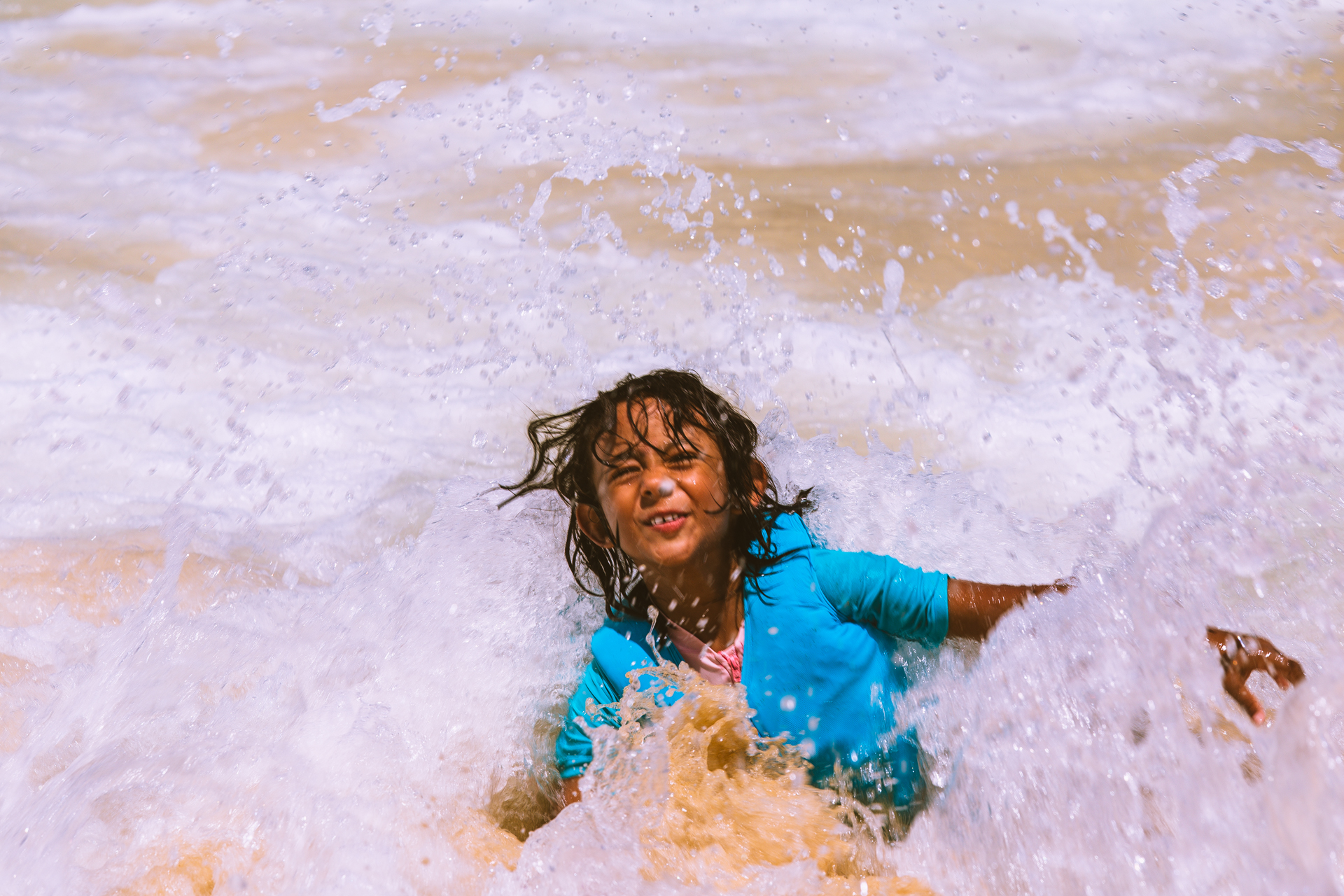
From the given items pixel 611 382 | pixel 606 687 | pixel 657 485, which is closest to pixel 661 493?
pixel 657 485

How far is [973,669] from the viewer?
1.91m

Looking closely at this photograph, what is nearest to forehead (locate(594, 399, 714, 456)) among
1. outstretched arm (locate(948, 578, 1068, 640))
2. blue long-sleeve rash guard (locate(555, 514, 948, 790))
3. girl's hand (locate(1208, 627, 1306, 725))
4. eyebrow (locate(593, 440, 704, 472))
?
eyebrow (locate(593, 440, 704, 472))

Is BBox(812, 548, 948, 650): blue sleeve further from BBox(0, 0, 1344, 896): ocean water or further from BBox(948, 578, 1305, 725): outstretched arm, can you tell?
BBox(0, 0, 1344, 896): ocean water

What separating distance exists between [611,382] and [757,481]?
1.18 metres

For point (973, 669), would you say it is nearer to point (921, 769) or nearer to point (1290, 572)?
point (921, 769)

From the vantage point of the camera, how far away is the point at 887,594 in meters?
1.84

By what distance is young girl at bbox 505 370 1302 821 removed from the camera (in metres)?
1.80

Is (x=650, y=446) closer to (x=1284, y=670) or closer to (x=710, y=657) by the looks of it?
(x=710, y=657)

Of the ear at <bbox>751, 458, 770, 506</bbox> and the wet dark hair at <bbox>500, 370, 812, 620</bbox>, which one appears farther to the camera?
the ear at <bbox>751, 458, 770, 506</bbox>

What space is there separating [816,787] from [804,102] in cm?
341

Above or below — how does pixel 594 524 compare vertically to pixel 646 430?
below

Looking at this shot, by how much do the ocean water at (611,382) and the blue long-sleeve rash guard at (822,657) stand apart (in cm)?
8

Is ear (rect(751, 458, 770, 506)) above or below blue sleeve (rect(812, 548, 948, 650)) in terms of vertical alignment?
above

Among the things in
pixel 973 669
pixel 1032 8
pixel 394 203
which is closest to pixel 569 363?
pixel 394 203
